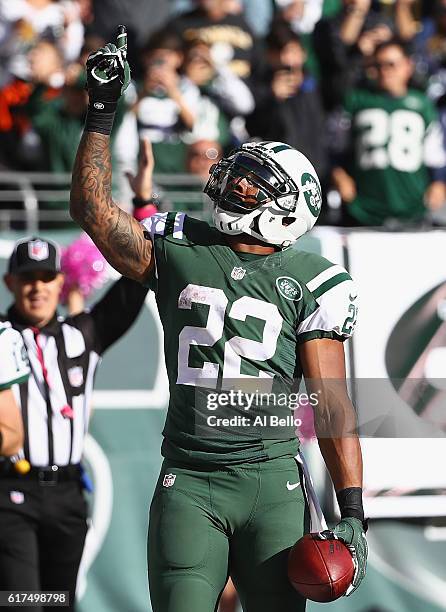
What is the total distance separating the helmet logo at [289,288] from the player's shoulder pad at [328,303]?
0.10ft

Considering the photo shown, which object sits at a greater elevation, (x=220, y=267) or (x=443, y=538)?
(x=220, y=267)

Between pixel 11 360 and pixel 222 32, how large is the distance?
14.4 feet

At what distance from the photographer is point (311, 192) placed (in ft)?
12.1

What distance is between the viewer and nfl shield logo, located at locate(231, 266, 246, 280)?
3.60 meters

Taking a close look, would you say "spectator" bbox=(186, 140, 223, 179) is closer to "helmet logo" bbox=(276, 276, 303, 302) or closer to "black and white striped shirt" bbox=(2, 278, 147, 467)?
"black and white striped shirt" bbox=(2, 278, 147, 467)

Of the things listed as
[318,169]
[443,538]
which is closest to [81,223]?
[443,538]

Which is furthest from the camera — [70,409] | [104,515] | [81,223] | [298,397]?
[104,515]

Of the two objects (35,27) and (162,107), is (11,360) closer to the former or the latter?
(162,107)

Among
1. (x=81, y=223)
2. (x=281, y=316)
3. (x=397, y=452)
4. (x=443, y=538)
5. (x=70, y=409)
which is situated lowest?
(x=443, y=538)

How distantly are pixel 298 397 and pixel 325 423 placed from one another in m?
0.19

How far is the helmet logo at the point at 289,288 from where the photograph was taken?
11.7 feet

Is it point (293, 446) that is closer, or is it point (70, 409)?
point (293, 446)

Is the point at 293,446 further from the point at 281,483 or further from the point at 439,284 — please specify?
the point at 439,284

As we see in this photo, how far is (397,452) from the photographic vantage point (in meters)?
5.97
